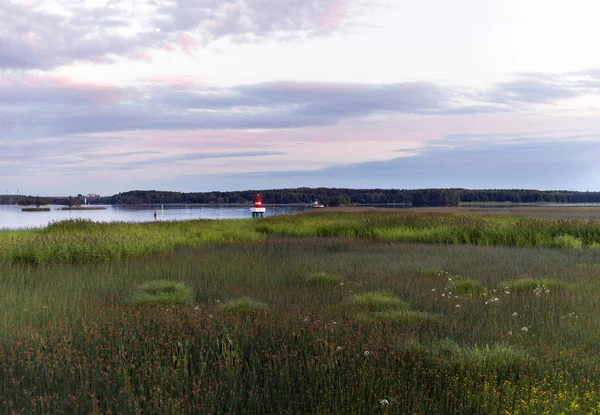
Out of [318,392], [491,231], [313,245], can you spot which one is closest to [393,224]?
[491,231]

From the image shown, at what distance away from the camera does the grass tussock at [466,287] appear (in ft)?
30.0

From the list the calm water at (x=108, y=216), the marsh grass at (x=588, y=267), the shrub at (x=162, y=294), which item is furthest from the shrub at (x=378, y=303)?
the calm water at (x=108, y=216)

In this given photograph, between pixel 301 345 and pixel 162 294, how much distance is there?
333 cm

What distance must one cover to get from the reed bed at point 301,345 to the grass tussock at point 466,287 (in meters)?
0.04

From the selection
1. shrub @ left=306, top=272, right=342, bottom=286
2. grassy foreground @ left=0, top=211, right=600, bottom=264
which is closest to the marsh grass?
grassy foreground @ left=0, top=211, right=600, bottom=264

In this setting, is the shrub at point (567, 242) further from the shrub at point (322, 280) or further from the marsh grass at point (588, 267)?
the shrub at point (322, 280)

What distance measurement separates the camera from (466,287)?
31.0ft

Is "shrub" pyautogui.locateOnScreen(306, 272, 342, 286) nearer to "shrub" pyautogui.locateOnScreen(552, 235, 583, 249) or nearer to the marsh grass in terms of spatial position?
the marsh grass

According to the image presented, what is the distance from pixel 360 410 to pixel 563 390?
6.30 feet

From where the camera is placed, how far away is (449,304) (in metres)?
7.96

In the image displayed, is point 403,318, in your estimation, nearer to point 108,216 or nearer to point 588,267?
point 588,267

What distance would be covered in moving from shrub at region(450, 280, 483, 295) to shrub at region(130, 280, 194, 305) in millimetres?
4668

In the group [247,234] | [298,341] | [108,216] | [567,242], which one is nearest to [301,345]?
[298,341]

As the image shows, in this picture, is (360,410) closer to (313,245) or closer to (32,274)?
(32,274)
